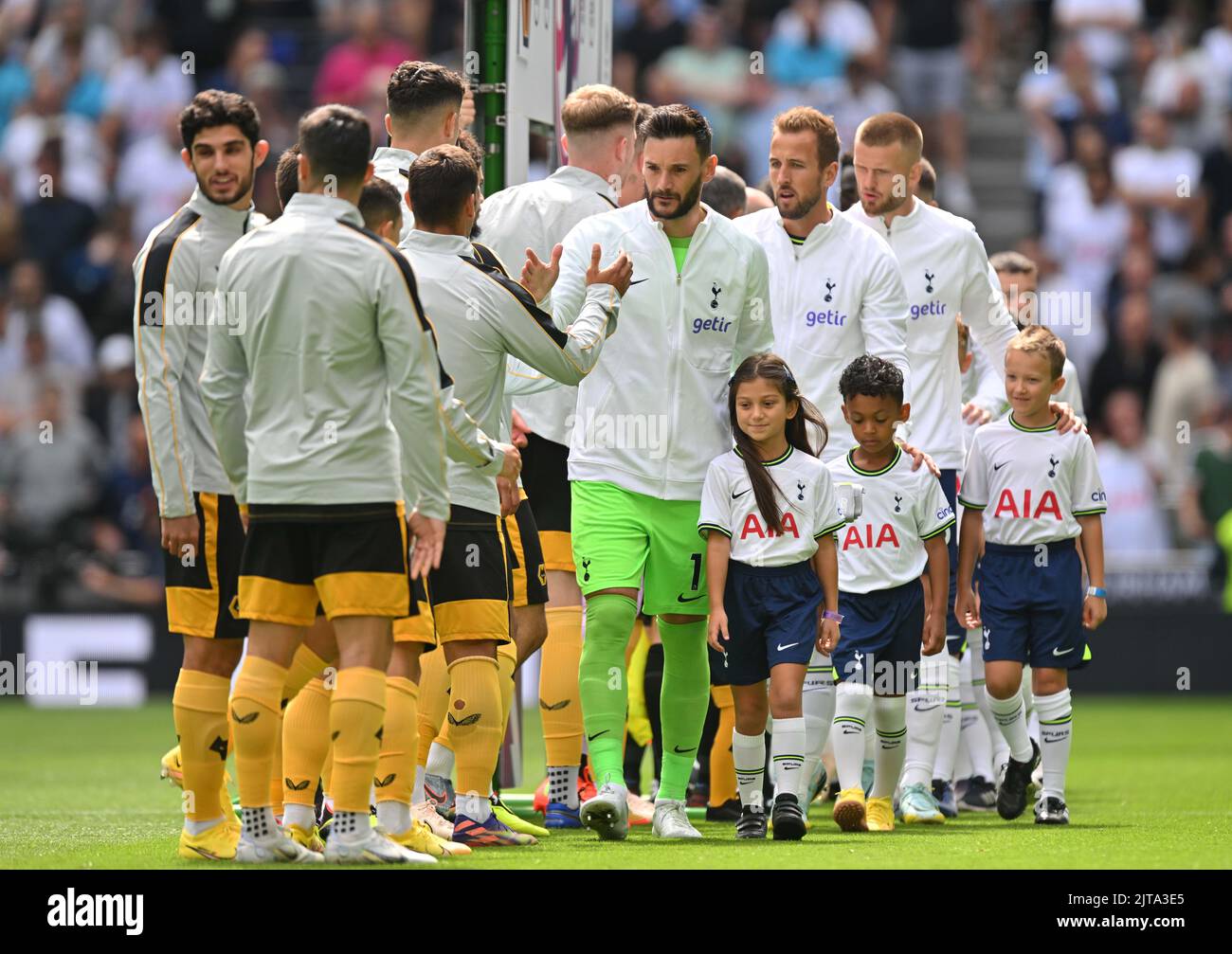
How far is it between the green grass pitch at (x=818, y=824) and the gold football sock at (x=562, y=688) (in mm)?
357

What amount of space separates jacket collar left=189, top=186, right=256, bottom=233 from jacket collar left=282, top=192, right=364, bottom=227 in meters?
0.60

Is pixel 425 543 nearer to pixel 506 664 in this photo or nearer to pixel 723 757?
pixel 506 664

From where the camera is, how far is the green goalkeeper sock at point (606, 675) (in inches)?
286

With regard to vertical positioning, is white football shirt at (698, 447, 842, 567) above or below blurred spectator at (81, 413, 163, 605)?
above

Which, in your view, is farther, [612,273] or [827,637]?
[827,637]

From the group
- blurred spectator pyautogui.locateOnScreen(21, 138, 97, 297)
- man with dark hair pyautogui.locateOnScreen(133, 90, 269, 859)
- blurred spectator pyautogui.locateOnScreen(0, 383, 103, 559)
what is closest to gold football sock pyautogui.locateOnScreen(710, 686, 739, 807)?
man with dark hair pyautogui.locateOnScreen(133, 90, 269, 859)

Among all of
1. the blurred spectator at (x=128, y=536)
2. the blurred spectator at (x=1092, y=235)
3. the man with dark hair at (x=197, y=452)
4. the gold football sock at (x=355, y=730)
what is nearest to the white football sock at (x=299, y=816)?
the man with dark hair at (x=197, y=452)

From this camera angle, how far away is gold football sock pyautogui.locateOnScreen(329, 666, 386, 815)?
236 inches

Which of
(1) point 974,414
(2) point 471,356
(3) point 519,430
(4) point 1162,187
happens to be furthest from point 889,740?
(4) point 1162,187

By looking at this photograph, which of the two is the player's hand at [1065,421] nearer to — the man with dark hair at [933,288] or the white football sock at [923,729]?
the man with dark hair at [933,288]

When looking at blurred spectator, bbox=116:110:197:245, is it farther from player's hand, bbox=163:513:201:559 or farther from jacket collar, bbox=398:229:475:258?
player's hand, bbox=163:513:201:559

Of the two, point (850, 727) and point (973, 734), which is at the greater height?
point (850, 727)

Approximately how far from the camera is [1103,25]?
19812mm

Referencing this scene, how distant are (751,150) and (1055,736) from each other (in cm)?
1153
